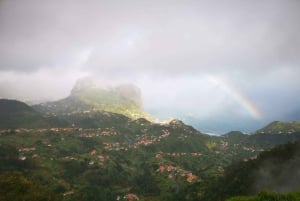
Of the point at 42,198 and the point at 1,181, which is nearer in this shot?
the point at 42,198

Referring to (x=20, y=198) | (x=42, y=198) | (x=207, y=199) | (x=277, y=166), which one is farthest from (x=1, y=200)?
(x=277, y=166)

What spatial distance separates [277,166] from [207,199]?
45349 millimetres

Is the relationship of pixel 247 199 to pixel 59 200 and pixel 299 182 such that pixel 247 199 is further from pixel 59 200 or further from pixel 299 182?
pixel 59 200

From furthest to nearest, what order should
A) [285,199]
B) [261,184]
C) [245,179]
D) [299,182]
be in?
[245,179], [261,184], [299,182], [285,199]

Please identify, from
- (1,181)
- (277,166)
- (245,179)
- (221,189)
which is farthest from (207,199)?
(1,181)

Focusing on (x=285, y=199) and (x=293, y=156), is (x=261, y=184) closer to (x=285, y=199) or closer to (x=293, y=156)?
(x=293, y=156)

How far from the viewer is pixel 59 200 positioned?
589 feet

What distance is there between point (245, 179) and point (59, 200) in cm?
10673

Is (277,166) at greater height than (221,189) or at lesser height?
greater

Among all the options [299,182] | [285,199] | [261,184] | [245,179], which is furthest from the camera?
[245,179]

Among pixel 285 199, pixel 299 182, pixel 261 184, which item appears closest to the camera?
pixel 285 199

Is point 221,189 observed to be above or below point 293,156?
below

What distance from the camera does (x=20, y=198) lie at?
17600 cm

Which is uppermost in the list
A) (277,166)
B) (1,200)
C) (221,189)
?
(277,166)
